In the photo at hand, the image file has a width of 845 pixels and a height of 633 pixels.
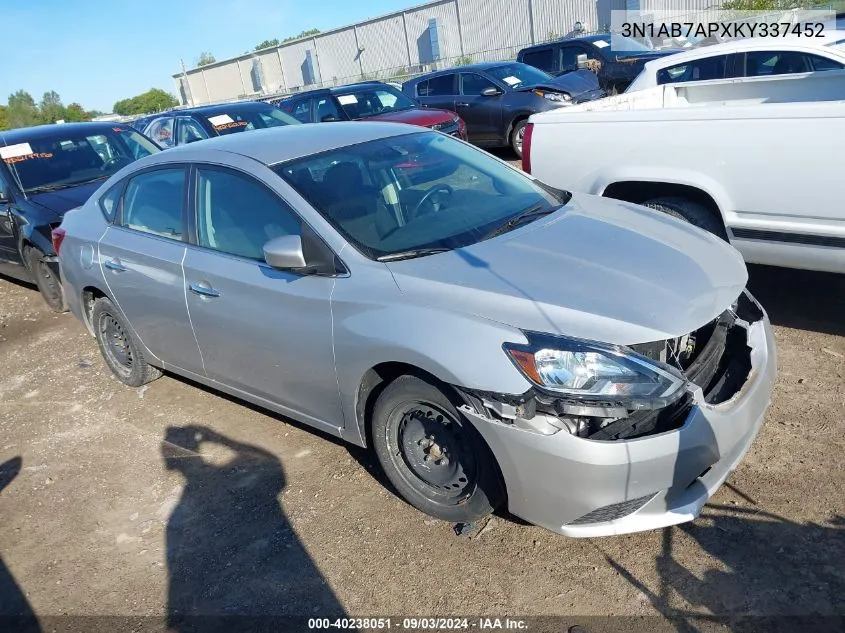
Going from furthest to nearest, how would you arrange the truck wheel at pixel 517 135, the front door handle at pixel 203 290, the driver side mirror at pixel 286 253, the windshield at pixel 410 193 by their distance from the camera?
the truck wheel at pixel 517 135
the front door handle at pixel 203 290
the windshield at pixel 410 193
the driver side mirror at pixel 286 253

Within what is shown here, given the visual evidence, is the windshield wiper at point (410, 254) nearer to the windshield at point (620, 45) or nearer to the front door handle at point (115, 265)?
the front door handle at point (115, 265)

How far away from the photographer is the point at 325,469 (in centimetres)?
389

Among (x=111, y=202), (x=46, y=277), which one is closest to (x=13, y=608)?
(x=111, y=202)

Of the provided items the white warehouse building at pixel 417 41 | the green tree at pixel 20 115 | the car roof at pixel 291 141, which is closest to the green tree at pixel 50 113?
the green tree at pixel 20 115

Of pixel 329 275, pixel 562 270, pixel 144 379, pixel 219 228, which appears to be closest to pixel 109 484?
pixel 144 379

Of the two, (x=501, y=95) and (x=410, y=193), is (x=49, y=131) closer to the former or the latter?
(x=410, y=193)

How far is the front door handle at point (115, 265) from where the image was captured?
4547mm

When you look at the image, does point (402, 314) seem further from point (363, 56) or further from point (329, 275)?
point (363, 56)

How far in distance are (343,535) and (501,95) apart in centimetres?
999

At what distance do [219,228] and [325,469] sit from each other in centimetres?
144

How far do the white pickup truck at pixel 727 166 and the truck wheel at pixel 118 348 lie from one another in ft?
10.7

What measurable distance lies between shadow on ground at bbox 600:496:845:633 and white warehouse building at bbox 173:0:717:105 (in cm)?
3135

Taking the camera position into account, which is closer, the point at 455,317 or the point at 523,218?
the point at 455,317

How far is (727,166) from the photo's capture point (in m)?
4.48
